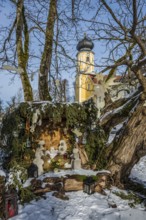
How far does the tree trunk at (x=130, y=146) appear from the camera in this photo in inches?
156

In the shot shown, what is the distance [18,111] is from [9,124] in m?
0.28

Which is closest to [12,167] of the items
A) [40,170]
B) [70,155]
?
[40,170]

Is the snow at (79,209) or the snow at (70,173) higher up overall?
the snow at (70,173)

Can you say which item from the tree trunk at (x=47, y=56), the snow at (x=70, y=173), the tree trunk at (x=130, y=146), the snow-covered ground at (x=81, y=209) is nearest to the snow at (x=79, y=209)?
the snow-covered ground at (x=81, y=209)

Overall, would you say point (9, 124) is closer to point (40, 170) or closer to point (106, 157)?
point (40, 170)

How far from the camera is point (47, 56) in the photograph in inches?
206

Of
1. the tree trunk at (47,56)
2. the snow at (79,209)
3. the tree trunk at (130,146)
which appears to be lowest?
the snow at (79,209)

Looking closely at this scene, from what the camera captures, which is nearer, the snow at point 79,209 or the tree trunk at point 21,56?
the snow at point 79,209

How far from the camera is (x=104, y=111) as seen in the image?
16.7ft

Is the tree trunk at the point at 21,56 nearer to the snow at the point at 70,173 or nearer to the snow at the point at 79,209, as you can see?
the snow at the point at 70,173

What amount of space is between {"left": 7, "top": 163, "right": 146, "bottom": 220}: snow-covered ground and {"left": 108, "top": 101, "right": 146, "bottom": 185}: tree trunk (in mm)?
681

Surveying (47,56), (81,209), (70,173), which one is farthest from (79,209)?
(47,56)

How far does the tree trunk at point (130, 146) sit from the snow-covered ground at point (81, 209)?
681 millimetres

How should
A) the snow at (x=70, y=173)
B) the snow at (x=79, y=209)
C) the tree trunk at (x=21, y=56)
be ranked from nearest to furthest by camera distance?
the snow at (x=79, y=209)
the snow at (x=70, y=173)
the tree trunk at (x=21, y=56)
